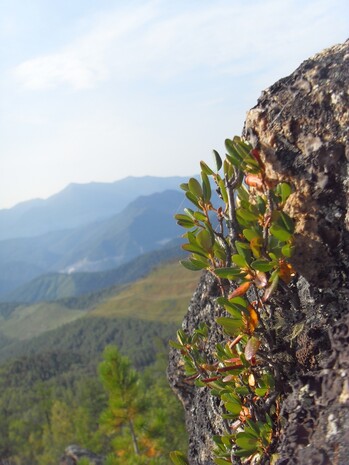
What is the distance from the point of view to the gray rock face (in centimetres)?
191

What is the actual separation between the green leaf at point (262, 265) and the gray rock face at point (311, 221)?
198mm

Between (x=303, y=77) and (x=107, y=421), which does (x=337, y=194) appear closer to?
(x=303, y=77)

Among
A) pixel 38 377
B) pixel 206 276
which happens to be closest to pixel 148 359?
pixel 38 377

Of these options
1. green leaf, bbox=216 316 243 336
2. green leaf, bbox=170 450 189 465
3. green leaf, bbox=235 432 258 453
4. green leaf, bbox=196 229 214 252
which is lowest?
green leaf, bbox=170 450 189 465

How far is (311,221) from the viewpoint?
2.19 meters

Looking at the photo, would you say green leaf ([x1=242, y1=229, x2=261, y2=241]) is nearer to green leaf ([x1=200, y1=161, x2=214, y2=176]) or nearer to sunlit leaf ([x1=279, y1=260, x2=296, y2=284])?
sunlit leaf ([x1=279, y1=260, x2=296, y2=284])

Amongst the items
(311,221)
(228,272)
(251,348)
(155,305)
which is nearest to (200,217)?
(228,272)

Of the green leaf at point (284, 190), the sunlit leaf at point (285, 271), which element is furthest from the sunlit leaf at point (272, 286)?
the green leaf at point (284, 190)

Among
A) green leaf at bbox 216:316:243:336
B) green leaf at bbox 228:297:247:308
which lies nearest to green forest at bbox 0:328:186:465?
green leaf at bbox 216:316:243:336

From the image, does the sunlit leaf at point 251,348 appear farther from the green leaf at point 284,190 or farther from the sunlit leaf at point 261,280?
the green leaf at point 284,190

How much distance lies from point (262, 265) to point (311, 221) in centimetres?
38

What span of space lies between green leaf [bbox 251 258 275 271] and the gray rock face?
198mm

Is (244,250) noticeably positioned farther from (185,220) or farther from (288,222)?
(185,220)

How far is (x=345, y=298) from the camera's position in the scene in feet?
6.76
